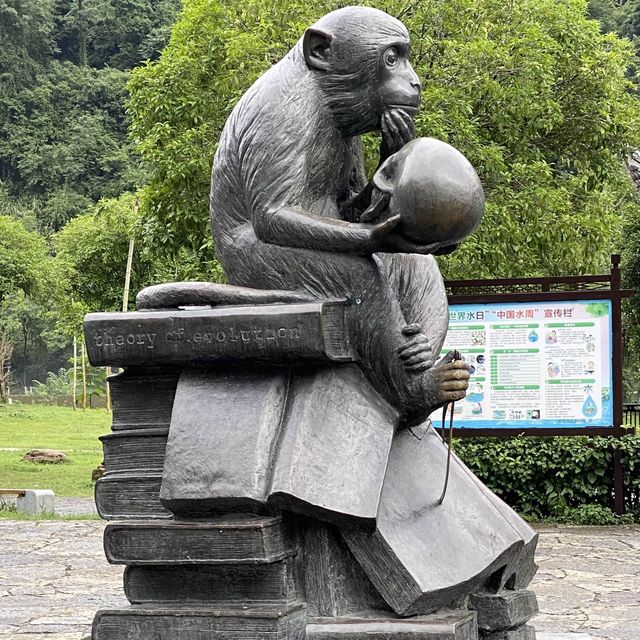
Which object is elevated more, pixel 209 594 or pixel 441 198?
pixel 441 198

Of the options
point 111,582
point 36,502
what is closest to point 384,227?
point 111,582

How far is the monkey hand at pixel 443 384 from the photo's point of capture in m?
3.33

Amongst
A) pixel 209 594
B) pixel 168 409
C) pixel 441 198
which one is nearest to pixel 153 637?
pixel 209 594

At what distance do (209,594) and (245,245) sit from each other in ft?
3.12

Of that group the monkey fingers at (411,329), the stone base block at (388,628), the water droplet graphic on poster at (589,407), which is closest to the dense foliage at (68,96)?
the water droplet graphic on poster at (589,407)

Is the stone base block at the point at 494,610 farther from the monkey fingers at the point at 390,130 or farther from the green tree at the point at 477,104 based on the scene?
the green tree at the point at 477,104

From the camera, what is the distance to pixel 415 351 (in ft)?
10.9

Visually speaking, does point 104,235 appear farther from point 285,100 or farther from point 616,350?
point 285,100

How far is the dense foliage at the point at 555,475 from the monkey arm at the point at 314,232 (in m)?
6.86

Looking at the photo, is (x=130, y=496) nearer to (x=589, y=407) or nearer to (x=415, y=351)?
(x=415, y=351)

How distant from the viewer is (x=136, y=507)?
341 cm

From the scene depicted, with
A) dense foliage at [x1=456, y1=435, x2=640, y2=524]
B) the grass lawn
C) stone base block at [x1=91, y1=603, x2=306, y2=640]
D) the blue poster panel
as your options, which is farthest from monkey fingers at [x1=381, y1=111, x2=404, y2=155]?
the grass lawn

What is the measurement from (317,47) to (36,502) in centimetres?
840

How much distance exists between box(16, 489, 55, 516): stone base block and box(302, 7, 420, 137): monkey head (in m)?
8.34
